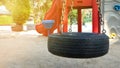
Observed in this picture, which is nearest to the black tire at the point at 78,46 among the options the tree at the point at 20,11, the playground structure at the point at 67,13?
the playground structure at the point at 67,13

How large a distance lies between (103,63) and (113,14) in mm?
4600

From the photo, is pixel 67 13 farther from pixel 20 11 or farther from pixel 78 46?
pixel 20 11

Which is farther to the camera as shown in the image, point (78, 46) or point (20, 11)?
point (20, 11)

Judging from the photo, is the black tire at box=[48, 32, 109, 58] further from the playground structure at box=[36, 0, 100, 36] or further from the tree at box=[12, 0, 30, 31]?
the tree at box=[12, 0, 30, 31]

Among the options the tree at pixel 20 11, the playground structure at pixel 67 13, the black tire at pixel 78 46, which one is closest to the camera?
the black tire at pixel 78 46

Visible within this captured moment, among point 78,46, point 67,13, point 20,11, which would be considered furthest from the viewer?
point 20,11

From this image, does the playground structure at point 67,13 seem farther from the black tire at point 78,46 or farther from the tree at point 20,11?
the tree at point 20,11

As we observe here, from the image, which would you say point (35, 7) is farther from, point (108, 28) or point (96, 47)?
point (96, 47)

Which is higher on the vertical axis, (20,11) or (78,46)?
(20,11)

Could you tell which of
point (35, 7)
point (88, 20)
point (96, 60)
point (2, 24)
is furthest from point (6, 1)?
point (96, 60)

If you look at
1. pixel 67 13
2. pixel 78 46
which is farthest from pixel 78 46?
pixel 67 13

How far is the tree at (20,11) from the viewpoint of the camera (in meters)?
13.8

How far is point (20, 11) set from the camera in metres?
14.2

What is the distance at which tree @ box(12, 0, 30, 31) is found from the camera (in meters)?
13.8
